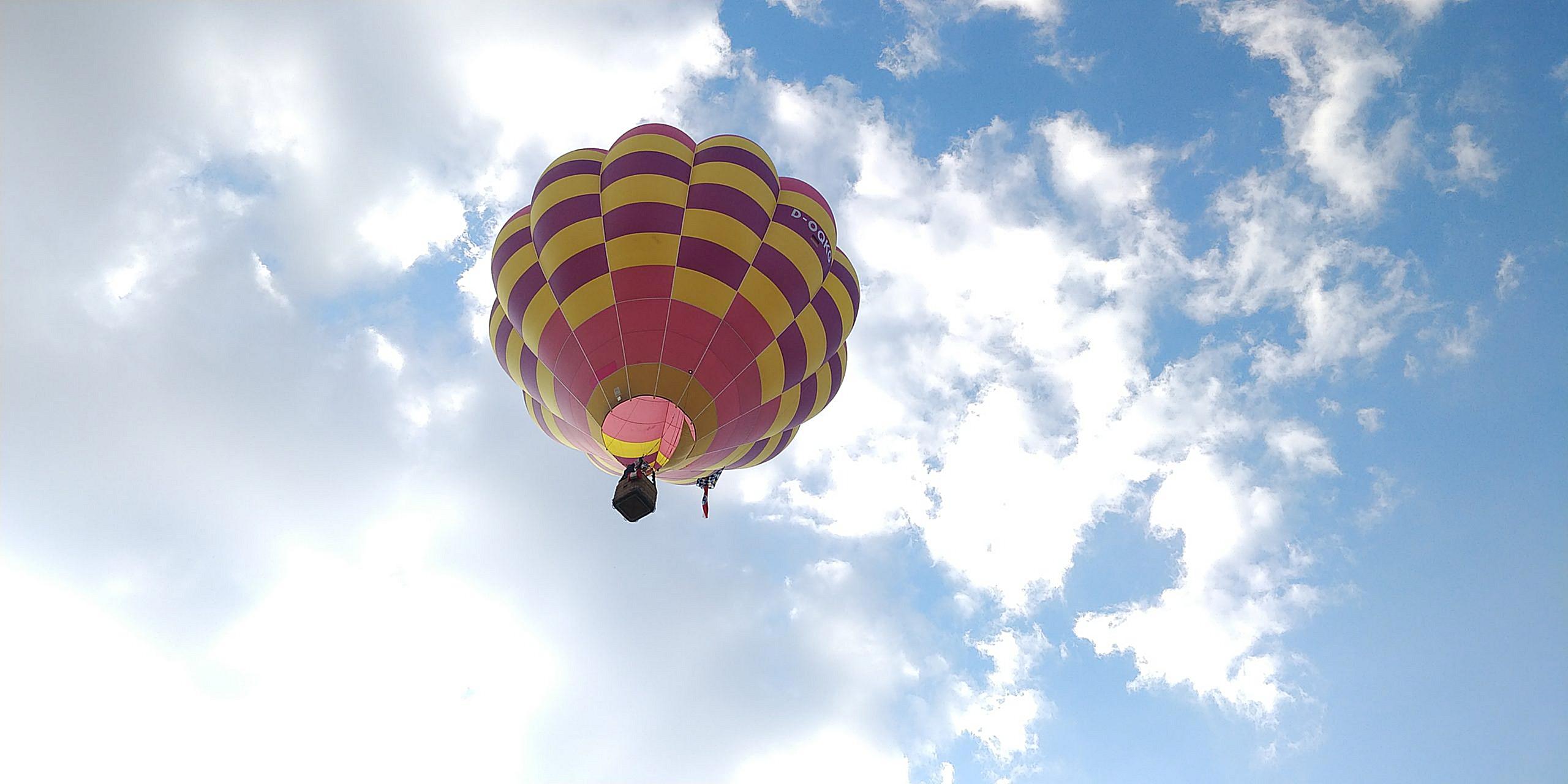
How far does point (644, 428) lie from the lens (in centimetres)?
1070

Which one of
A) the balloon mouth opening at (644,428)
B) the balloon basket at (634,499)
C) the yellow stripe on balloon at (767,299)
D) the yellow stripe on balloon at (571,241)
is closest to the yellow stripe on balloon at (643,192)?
the yellow stripe on balloon at (571,241)

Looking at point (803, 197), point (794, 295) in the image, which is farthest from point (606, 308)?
point (803, 197)

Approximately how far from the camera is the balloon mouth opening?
35.1ft

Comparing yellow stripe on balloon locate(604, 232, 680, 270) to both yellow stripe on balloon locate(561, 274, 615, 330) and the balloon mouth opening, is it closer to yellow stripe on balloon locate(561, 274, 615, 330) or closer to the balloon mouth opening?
yellow stripe on balloon locate(561, 274, 615, 330)

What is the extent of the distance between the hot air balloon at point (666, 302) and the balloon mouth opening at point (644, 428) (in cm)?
2

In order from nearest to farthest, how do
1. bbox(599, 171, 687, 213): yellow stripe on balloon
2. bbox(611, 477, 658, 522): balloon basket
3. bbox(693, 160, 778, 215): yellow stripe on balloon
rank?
bbox(611, 477, 658, 522): balloon basket → bbox(599, 171, 687, 213): yellow stripe on balloon → bbox(693, 160, 778, 215): yellow stripe on balloon

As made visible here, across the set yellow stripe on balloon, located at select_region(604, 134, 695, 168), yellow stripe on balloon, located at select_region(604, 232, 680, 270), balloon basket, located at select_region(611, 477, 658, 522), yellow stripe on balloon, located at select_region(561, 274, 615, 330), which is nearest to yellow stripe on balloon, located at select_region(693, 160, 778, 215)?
yellow stripe on balloon, located at select_region(604, 134, 695, 168)

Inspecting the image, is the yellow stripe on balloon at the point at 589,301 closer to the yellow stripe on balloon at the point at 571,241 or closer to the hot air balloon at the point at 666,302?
the hot air balloon at the point at 666,302

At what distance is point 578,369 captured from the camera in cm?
1121

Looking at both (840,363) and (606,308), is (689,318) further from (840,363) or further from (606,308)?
(840,363)

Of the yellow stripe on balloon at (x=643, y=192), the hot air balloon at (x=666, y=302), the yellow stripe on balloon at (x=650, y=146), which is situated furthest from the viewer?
the yellow stripe on balloon at (x=650, y=146)

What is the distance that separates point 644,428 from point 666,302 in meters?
1.78

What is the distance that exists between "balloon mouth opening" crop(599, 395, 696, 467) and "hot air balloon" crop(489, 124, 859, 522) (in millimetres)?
19

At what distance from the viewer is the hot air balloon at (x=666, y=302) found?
1092 centimetres
